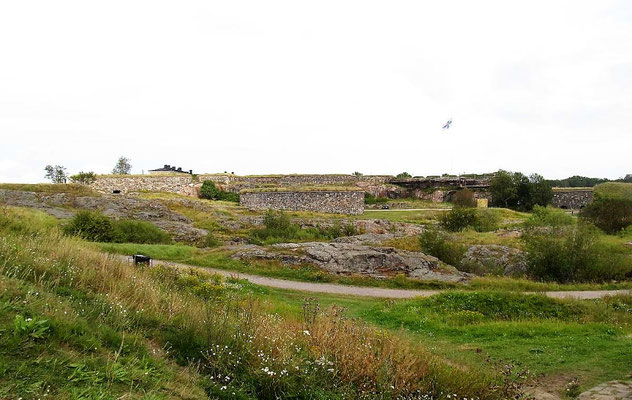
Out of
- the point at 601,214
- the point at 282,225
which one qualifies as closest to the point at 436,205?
the point at 601,214

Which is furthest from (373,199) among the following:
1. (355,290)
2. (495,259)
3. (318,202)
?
(355,290)

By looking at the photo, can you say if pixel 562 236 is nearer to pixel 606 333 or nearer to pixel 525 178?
pixel 606 333

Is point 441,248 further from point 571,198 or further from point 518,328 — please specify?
point 571,198

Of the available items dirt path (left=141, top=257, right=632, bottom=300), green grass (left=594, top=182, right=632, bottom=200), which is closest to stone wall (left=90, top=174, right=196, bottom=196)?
dirt path (left=141, top=257, right=632, bottom=300)

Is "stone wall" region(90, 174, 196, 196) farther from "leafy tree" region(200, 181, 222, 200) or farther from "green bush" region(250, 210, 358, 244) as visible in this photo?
"green bush" region(250, 210, 358, 244)

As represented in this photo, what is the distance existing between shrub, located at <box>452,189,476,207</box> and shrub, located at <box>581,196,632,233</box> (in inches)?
541

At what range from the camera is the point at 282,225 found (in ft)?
108

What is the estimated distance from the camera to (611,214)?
34531 mm

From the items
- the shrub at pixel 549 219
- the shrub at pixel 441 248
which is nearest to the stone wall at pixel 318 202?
the shrub at pixel 549 219

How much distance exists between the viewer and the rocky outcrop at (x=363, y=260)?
70.5ft

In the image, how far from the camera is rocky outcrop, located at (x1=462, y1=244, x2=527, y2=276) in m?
23.4

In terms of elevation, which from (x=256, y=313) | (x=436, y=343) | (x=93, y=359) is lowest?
(x=436, y=343)

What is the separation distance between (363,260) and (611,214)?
24581 mm

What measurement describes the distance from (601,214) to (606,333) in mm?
29088
